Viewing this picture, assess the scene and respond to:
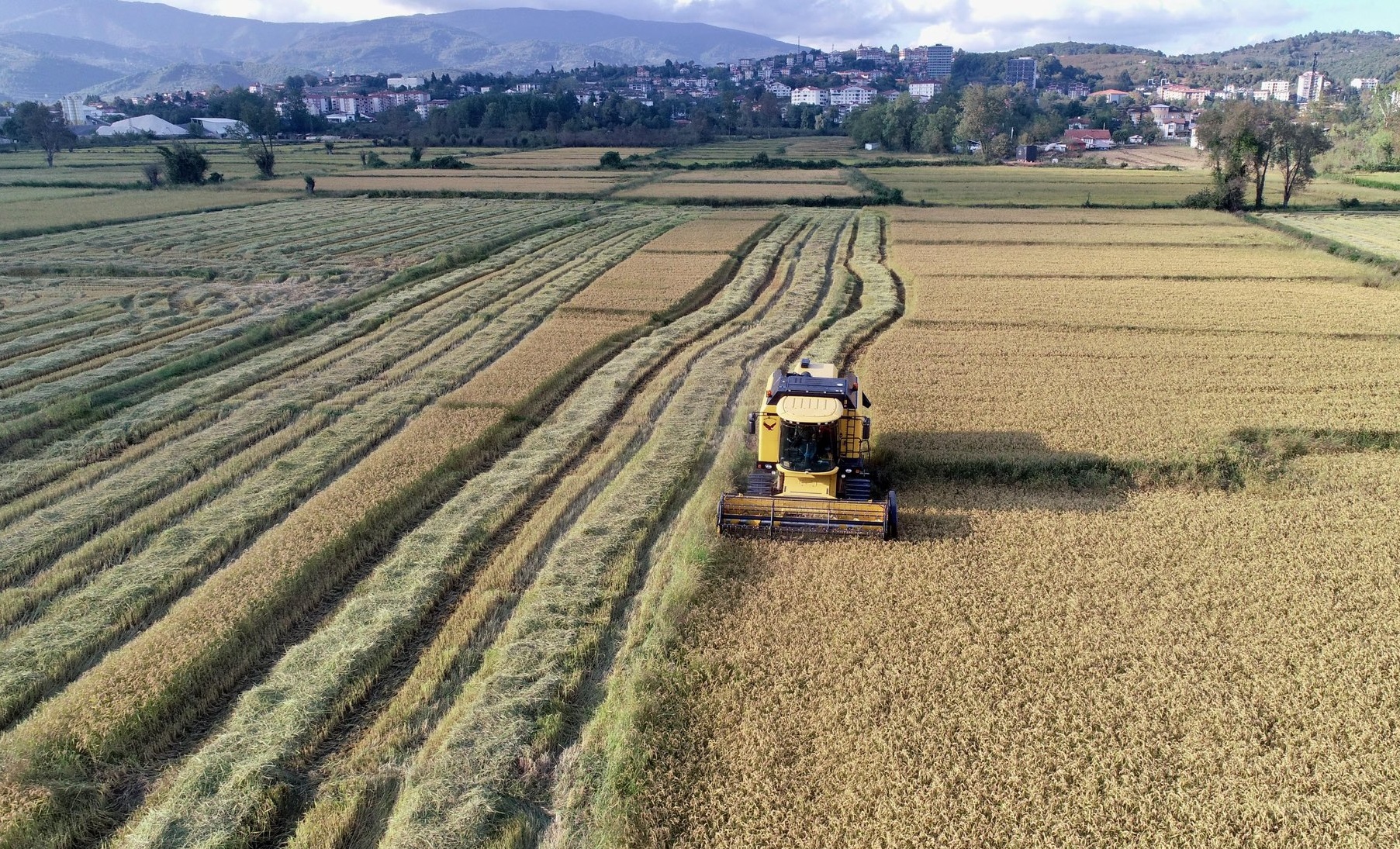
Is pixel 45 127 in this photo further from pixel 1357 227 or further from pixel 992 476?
pixel 1357 227

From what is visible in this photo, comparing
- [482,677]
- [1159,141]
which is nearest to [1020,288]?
[482,677]

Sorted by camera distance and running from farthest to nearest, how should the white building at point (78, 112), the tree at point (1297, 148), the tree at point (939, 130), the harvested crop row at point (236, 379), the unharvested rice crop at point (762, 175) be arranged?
the white building at point (78, 112) → the tree at point (939, 130) → the unharvested rice crop at point (762, 175) → the tree at point (1297, 148) → the harvested crop row at point (236, 379)

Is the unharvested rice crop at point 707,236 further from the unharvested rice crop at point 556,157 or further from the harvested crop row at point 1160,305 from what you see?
the unharvested rice crop at point 556,157

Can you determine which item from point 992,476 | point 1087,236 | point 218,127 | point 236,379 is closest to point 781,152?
point 1087,236

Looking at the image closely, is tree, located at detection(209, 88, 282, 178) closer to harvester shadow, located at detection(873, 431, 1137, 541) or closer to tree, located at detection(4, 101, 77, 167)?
tree, located at detection(4, 101, 77, 167)

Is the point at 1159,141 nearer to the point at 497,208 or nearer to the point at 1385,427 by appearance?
the point at 497,208

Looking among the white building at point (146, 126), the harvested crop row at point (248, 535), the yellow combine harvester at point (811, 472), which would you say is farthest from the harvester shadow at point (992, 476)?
the white building at point (146, 126)
